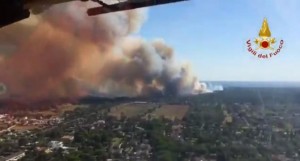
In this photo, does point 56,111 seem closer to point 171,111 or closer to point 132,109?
point 132,109

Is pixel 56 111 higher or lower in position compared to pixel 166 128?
higher

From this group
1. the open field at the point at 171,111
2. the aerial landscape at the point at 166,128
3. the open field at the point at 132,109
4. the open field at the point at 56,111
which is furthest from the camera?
the open field at the point at 171,111

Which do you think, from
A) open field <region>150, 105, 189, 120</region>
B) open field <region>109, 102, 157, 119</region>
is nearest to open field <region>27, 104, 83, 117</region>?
open field <region>109, 102, 157, 119</region>

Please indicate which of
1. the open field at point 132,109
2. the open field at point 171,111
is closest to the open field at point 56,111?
the open field at point 132,109

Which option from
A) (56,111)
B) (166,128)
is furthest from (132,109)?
(56,111)

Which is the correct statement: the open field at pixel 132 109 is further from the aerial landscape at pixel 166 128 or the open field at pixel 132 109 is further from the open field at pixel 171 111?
the open field at pixel 171 111

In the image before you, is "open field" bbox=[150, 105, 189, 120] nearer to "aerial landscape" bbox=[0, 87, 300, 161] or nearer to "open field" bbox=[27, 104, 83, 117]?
"aerial landscape" bbox=[0, 87, 300, 161]
